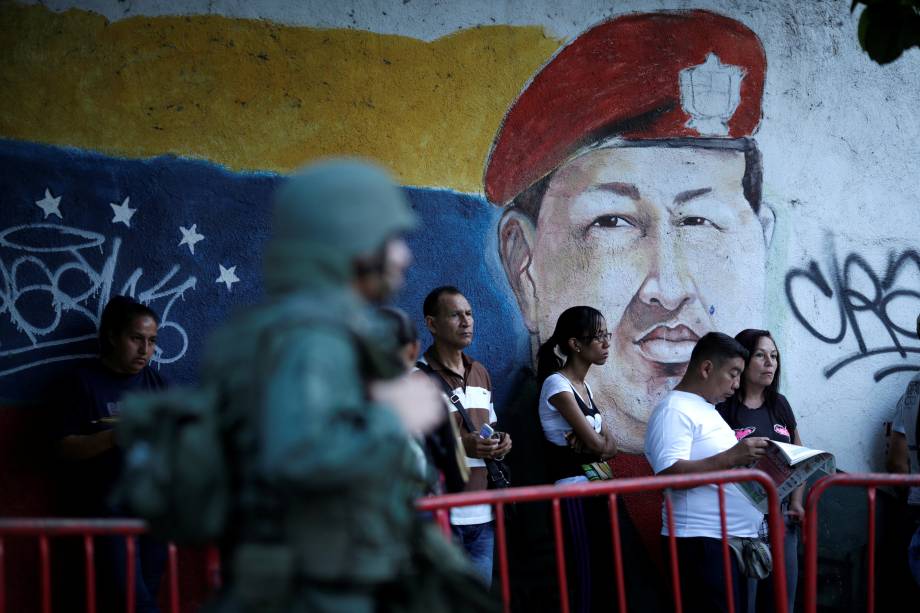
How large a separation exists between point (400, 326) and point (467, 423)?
Answer: 1374mm

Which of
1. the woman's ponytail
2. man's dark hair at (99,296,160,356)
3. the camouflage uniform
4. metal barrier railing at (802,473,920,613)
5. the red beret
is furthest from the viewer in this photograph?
the red beret

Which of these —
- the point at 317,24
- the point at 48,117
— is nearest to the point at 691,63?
the point at 317,24

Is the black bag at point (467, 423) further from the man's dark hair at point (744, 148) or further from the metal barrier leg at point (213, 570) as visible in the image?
the man's dark hair at point (744, 148)

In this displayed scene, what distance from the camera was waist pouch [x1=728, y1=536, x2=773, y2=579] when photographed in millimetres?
4766

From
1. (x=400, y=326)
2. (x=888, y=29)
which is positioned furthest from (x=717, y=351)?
(x=400, y=326)

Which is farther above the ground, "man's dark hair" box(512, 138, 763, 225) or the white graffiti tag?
"man's dark hair" box(512, 138, 763, 225)

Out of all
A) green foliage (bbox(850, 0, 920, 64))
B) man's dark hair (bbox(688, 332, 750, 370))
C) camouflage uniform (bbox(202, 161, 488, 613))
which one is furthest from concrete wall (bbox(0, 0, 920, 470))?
camouflage uniform (bbox(202, 161, 488, 613))

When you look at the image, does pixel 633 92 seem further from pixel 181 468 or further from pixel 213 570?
pixel 181 468

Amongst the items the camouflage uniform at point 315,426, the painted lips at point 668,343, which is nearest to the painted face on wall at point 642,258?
the painted lips at point 668,343

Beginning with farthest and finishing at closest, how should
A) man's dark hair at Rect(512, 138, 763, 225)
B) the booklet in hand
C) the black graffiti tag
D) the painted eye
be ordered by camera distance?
the black graffiti tag, man's dark hair at Rect(512, 138, 763, 225), the painted eye, the booklet in hand

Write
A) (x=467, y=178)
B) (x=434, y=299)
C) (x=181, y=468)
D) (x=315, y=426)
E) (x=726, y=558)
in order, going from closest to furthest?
(x=315, y=426), (x=181, y=468), (x=726, y=558), (x=434, y=299), (x=467, y=178)

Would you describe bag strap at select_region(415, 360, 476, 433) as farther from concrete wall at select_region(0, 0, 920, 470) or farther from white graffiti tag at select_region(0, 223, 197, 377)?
white graffiti tag at select_region(0, 223, 197, 377)

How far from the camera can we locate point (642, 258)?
626 cm

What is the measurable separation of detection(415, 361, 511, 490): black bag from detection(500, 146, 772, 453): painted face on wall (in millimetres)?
1064
